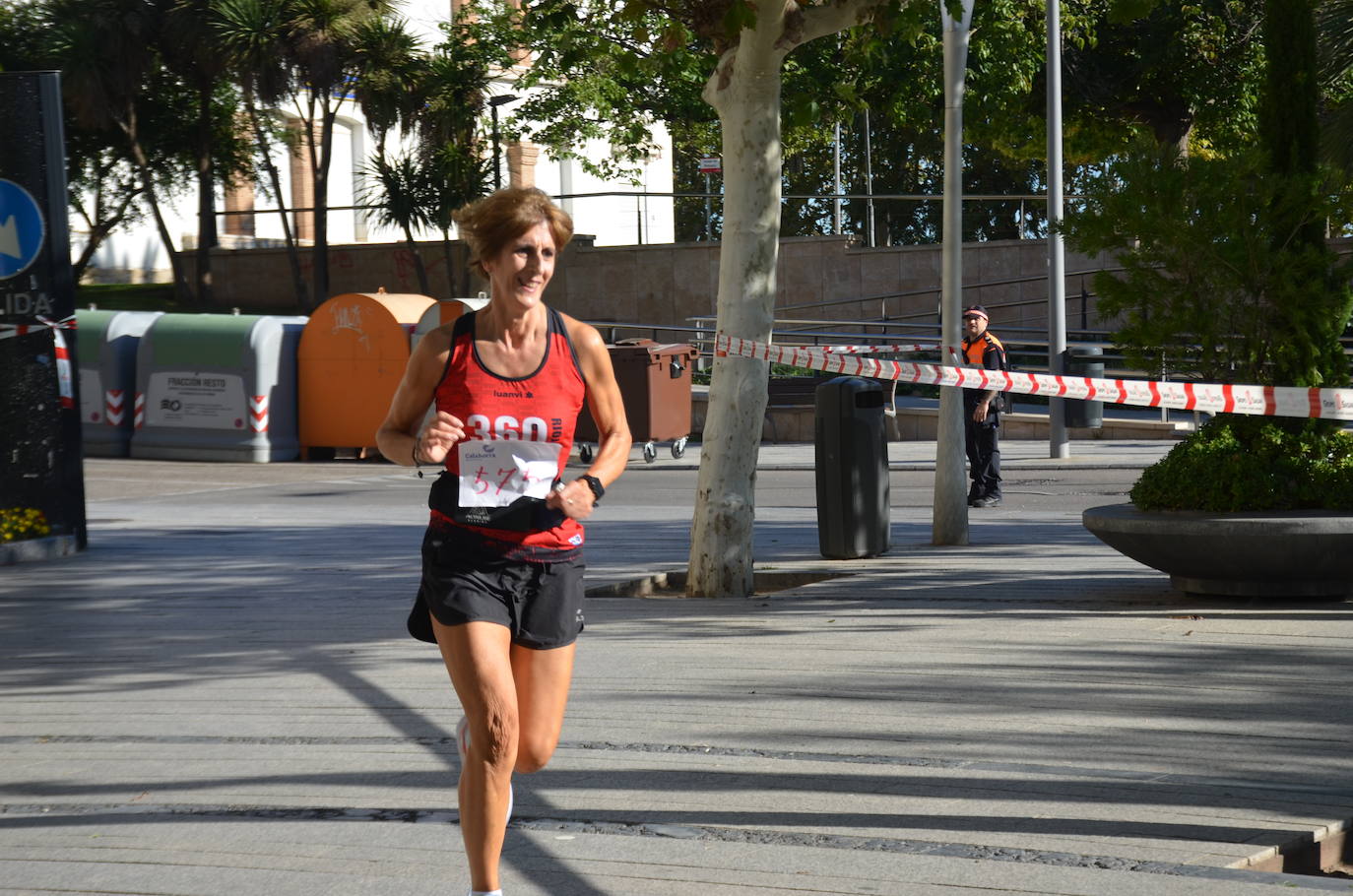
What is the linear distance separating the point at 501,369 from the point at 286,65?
91.3 ft

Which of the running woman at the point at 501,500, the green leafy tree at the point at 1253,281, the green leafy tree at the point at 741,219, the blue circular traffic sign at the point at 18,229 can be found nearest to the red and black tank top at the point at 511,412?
the running woman at the point at 501,500

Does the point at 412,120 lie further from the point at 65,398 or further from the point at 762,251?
the point at 762,251

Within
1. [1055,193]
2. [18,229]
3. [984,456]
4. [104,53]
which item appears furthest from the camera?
[104,53]

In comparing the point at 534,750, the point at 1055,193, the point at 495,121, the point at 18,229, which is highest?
the point at 495,121

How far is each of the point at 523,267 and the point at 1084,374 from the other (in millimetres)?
16884

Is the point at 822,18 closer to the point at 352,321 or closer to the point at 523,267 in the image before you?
the point at 523,267

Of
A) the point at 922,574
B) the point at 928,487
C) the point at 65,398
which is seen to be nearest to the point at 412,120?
the point at 928,487

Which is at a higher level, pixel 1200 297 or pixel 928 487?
pixel 1200 297

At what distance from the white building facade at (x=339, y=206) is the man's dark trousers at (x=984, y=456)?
2126 centimetres

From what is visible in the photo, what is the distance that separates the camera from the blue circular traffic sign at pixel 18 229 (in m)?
10.7

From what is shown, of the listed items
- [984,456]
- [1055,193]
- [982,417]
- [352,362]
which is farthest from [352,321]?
[982,417]

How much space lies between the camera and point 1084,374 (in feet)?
65.2

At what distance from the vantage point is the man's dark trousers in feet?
43.3

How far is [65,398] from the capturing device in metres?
11.0
